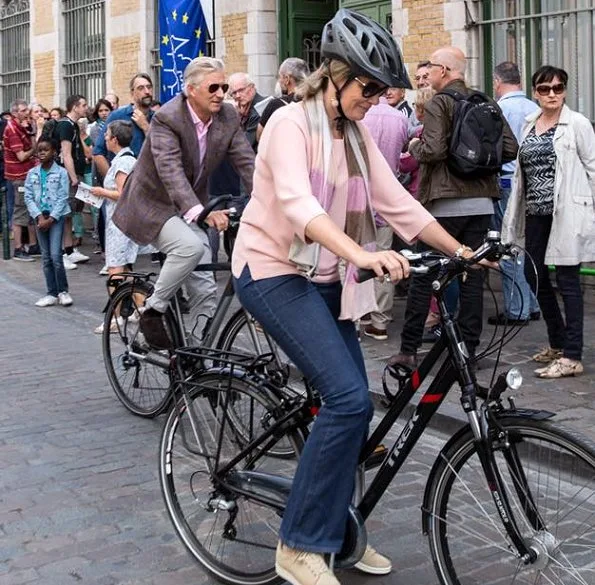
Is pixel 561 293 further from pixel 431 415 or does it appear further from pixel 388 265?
pixel 388 265

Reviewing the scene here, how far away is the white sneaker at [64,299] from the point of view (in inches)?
421

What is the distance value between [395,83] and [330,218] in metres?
0.47

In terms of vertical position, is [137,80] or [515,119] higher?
[137,80]

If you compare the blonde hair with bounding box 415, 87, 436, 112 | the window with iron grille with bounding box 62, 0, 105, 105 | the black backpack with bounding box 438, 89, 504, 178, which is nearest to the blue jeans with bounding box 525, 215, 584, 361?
the black backpack with bounding box 438, 89, 504, 178

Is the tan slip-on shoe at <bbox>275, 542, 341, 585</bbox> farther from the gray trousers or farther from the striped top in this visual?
the striped top

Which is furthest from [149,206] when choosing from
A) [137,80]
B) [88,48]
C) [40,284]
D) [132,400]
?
[88,48]

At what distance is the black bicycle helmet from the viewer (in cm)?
355

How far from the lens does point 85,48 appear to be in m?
19.9

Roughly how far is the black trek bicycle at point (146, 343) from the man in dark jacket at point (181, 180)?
0.11 meters

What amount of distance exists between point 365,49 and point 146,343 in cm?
307

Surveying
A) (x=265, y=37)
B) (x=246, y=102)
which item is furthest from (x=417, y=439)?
(x=265, y=37)

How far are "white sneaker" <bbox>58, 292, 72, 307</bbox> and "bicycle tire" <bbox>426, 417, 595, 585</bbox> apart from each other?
7469 millimetres

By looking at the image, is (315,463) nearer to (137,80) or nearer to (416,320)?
(416,320)

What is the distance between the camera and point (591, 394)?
21.6 ft
